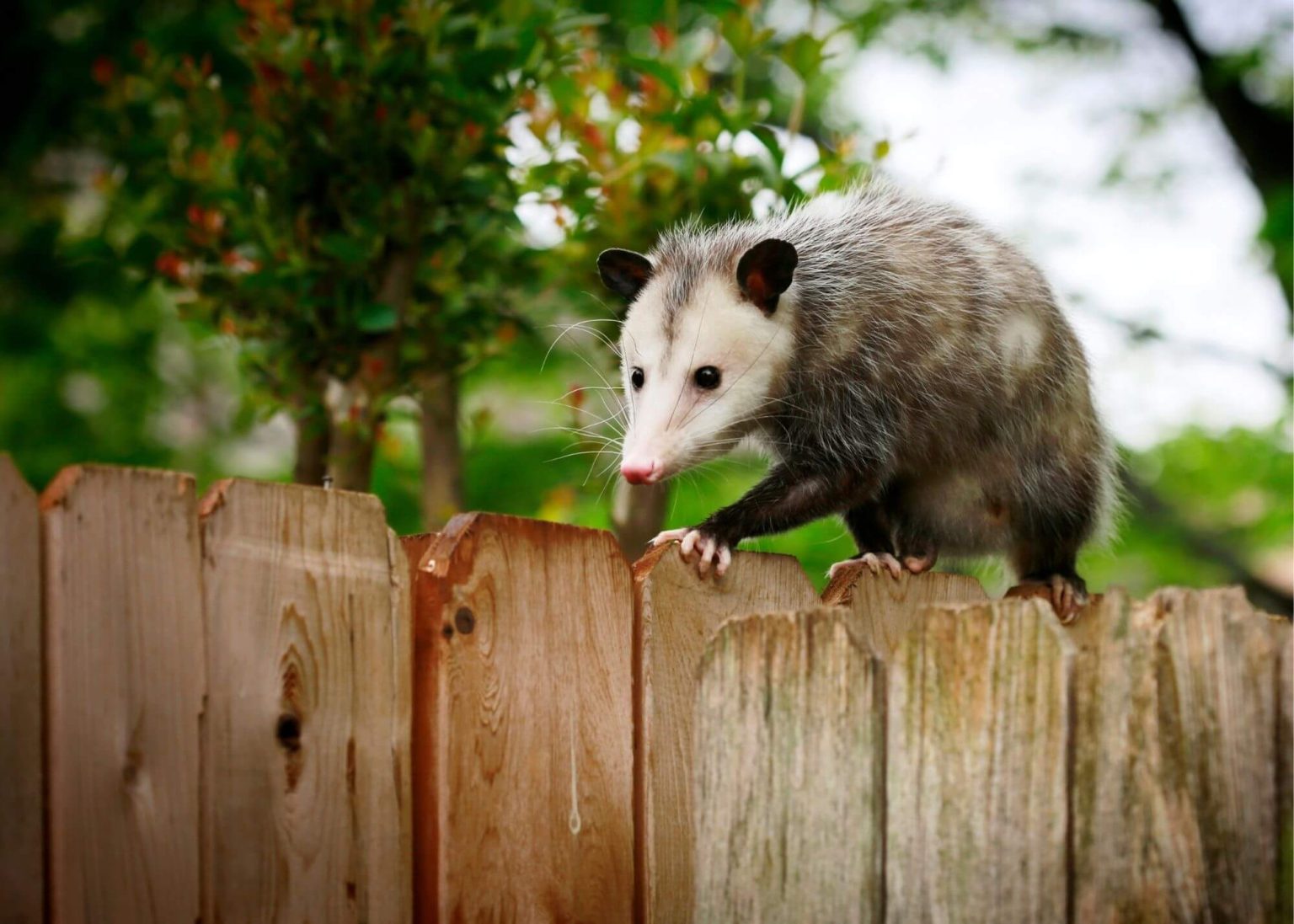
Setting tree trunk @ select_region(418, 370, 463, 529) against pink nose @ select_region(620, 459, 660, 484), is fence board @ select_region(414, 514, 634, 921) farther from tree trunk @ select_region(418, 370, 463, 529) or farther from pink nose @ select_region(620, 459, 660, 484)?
tree trunk @ select_region(418, 370, 463, 529)

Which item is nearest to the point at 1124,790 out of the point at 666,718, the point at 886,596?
the point at 666,718

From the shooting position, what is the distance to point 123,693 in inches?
50.9

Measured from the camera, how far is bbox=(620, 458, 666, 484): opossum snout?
1927 millimetres

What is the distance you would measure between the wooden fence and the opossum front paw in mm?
149

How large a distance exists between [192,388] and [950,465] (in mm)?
4502

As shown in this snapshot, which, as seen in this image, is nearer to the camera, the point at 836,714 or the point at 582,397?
the point at 836,714

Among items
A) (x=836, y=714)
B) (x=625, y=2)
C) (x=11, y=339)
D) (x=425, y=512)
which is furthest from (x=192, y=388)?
(x=836, y=714)

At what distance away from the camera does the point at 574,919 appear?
160cm

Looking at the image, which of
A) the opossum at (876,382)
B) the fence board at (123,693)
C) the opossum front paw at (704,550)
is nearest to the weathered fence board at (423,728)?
the fence board at (123,693)

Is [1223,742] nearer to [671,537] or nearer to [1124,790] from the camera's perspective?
[1124,790]

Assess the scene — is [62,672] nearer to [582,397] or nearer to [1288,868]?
[1288,868]

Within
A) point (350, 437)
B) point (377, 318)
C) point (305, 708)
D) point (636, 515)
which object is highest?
point (377, 318)

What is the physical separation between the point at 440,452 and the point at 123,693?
1.61m

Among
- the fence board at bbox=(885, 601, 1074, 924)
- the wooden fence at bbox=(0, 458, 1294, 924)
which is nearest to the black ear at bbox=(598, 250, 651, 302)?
the wooden fence at bbox=(0, 458, 1294, 924)
